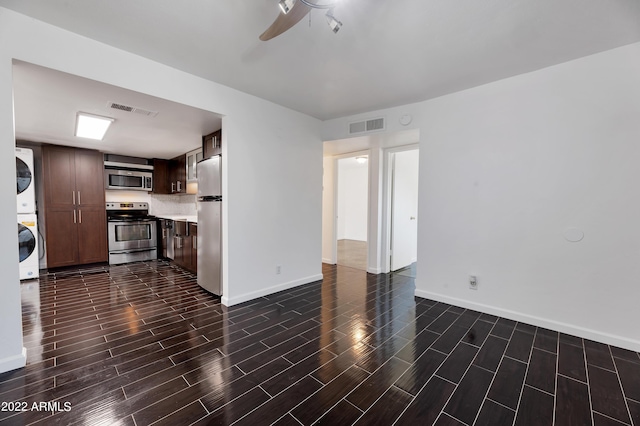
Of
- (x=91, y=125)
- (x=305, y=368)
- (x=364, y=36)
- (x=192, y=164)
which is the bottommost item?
(x=305, y=368)

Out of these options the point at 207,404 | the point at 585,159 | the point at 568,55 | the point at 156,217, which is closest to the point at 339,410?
the point at 207,404

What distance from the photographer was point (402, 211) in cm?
505

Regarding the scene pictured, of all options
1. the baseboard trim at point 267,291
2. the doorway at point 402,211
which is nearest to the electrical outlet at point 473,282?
the doorway at point 402,211

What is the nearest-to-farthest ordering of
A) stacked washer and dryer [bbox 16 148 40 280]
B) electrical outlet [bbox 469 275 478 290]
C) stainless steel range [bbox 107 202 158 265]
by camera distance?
electrical outlet [bbox 469 275 478 290]
stacked washer and dryer [bbox 16 148 40 280]
stainless steel range [bbox 107 202 158 265]

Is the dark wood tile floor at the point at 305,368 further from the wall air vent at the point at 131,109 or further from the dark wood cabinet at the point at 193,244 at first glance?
the wall air vent at the point at 131,109

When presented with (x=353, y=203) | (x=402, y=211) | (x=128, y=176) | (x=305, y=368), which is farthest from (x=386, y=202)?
(x=128, y=176)

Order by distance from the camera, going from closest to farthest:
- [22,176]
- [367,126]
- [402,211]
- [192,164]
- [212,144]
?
[212,144]
[367,126]
[22,176]
[402,211]
[192,164]

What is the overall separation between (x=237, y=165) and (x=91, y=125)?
7.15ft

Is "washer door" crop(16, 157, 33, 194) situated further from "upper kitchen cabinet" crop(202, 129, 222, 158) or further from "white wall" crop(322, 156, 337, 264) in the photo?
"white wall" crop(322, 156, 337, 264)

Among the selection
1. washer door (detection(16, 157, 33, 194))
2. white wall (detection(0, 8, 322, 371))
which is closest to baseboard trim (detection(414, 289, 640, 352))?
white wall (detection(0, 8, 322, 371))

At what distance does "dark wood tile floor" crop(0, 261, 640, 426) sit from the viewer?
5.22ft

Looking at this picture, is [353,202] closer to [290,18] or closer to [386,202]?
[386,202]

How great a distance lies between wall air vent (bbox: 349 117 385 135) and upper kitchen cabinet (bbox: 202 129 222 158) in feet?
6.16

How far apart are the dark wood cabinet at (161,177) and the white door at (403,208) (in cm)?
506
